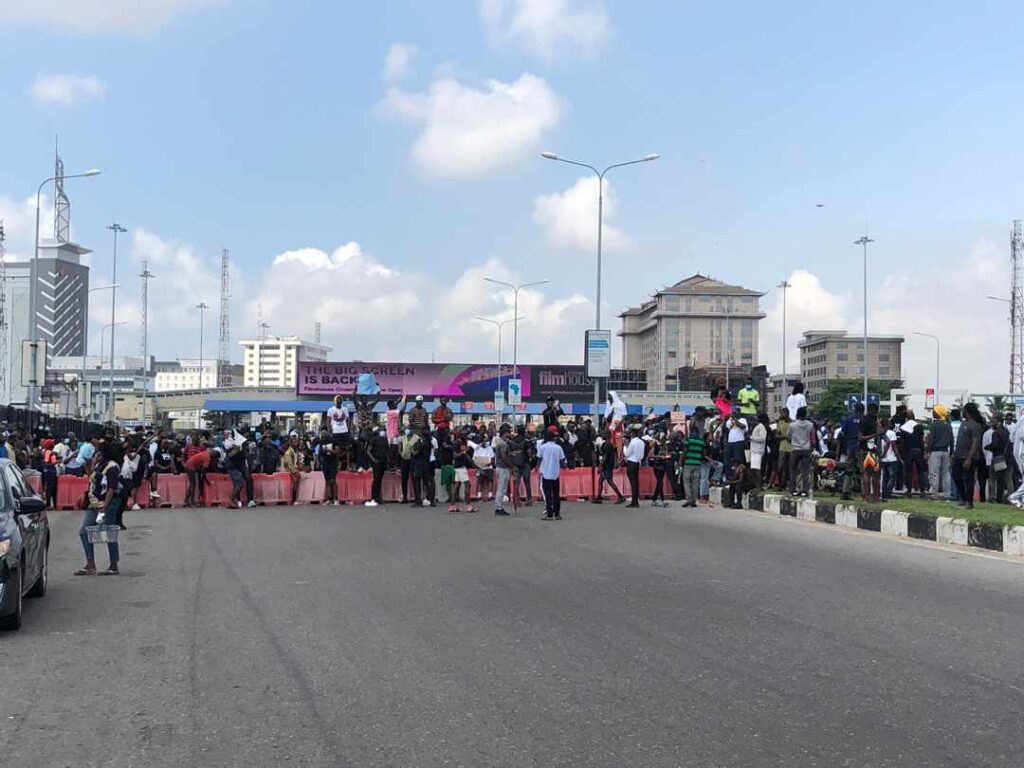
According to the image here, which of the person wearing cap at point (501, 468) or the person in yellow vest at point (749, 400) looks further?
the person in yellow vest at point (749, 400)

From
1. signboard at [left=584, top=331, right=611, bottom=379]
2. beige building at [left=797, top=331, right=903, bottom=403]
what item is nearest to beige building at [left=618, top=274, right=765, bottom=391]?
beige building at [left=797, top=331, right=903, bottom=403]

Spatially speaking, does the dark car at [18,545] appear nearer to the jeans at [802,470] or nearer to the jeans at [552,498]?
the jeans at [552,498]

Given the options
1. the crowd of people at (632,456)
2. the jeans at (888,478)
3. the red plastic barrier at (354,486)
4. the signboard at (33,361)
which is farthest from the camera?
the signboard at (33,361)

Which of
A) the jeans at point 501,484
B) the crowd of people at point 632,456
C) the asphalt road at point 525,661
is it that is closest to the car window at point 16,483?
the asphalt road at point 525,661

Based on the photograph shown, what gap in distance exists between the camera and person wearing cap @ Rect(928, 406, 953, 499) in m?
19.2

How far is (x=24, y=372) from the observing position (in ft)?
89.3

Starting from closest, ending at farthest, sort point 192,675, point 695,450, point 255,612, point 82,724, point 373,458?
point 82,724
point 192,675
point 255,612
point 695,450
point 373,458

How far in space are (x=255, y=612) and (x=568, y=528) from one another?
844cm

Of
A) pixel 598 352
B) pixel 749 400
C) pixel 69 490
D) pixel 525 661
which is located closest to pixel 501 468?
pixel 749 400

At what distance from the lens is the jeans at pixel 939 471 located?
65.3 feet

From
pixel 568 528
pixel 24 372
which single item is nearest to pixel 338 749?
pixel 568 528

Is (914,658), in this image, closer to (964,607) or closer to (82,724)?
(964,607)

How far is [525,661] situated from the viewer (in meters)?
7.11

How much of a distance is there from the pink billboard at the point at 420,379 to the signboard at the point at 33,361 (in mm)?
54690
